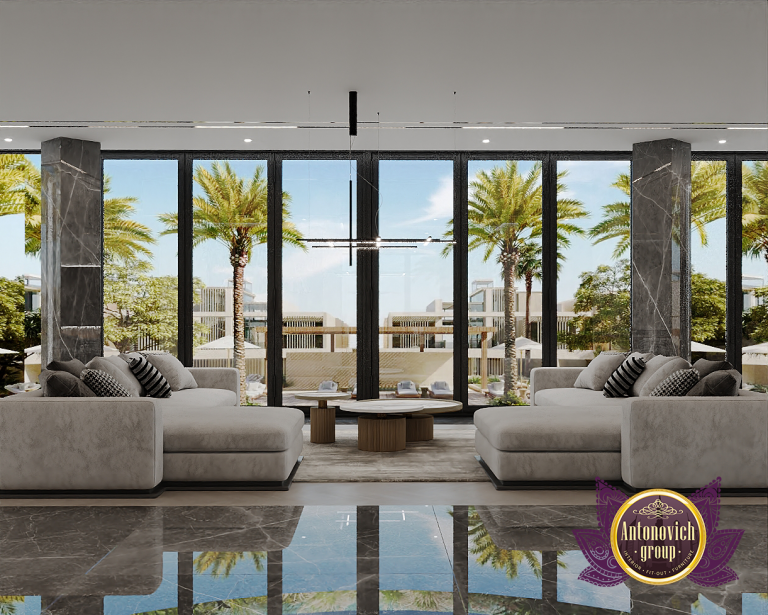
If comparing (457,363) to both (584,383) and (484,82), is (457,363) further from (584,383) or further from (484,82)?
(484,82)

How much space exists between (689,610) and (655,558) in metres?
0.23

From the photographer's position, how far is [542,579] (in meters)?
2.88

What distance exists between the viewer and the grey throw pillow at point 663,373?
5.74 meters

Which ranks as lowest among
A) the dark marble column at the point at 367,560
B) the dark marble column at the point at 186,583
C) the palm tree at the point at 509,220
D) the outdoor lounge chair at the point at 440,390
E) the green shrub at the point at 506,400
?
the dark marble column at the point at 367,560

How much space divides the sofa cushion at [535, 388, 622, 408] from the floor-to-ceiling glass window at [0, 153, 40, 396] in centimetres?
594

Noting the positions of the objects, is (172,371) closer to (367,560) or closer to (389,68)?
(389,68)

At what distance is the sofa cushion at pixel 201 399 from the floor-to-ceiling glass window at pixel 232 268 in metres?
1.12

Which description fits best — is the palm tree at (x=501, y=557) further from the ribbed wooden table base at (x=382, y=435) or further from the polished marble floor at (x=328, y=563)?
the ribbed wooden table base at (x=382, y=435)

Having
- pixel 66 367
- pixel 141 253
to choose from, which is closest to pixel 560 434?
pixel 66 367

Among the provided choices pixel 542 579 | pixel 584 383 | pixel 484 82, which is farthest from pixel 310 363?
pixel 542 579

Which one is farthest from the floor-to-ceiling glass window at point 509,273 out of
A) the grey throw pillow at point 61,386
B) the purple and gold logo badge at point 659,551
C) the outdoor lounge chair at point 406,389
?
the purple and gold logo badge at point 659,551

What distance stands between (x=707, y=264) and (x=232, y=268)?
5771 millimetres

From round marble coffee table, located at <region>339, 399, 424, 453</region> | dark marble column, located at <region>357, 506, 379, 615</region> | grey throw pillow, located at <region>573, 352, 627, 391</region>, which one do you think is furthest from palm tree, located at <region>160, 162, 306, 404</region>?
dark marble column, located at <region>357, 506, 379, 615</region>

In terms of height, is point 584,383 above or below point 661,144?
below
